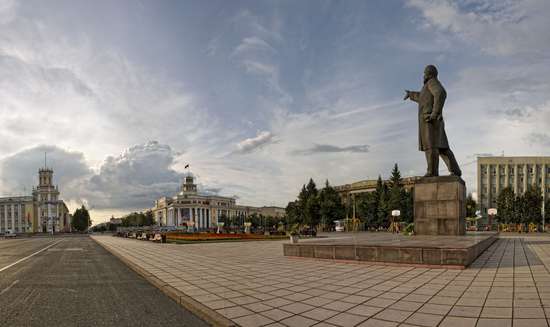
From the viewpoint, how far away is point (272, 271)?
11.6 m

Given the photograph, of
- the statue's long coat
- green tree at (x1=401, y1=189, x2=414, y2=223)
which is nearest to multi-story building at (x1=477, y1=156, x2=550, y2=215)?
green tree at (x1=401, y1=189, x2=414, y2=223)

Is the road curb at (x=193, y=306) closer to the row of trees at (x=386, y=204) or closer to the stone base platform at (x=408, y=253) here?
the stone base platform at (x=408, y=253)

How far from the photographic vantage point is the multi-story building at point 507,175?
99375 mm

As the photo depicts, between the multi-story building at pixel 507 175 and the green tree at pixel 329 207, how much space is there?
53081 mm

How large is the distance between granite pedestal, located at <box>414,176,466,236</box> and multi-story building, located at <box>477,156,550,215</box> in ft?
324

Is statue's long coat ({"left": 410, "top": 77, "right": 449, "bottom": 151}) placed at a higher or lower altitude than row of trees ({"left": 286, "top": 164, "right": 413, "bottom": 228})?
higher

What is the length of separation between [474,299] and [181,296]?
6.23 metres

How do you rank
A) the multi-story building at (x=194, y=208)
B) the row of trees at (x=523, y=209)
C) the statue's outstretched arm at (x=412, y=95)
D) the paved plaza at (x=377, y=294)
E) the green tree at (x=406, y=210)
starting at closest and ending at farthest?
the paved plaza at (x=377, y=294), the statue's outstretched arm at (x=412, y=95), the row of trees at (x=523, y=209), the green tree at (x=406, y=210), the multi-story building at (x=194, y=208)

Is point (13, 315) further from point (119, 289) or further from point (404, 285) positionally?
point (404, 285)

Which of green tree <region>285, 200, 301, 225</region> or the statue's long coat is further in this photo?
green tree <region>285, 200, 301, 225</region>

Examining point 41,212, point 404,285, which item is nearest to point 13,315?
point 404,285

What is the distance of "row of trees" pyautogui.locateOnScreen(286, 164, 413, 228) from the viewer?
68188 mm

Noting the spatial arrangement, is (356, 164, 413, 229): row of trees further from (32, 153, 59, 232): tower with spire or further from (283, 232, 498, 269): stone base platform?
(32, 153, 59, 232): tower with spire

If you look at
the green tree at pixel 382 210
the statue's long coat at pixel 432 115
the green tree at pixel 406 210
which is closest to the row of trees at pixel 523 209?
the green tree at pixel 406 210
